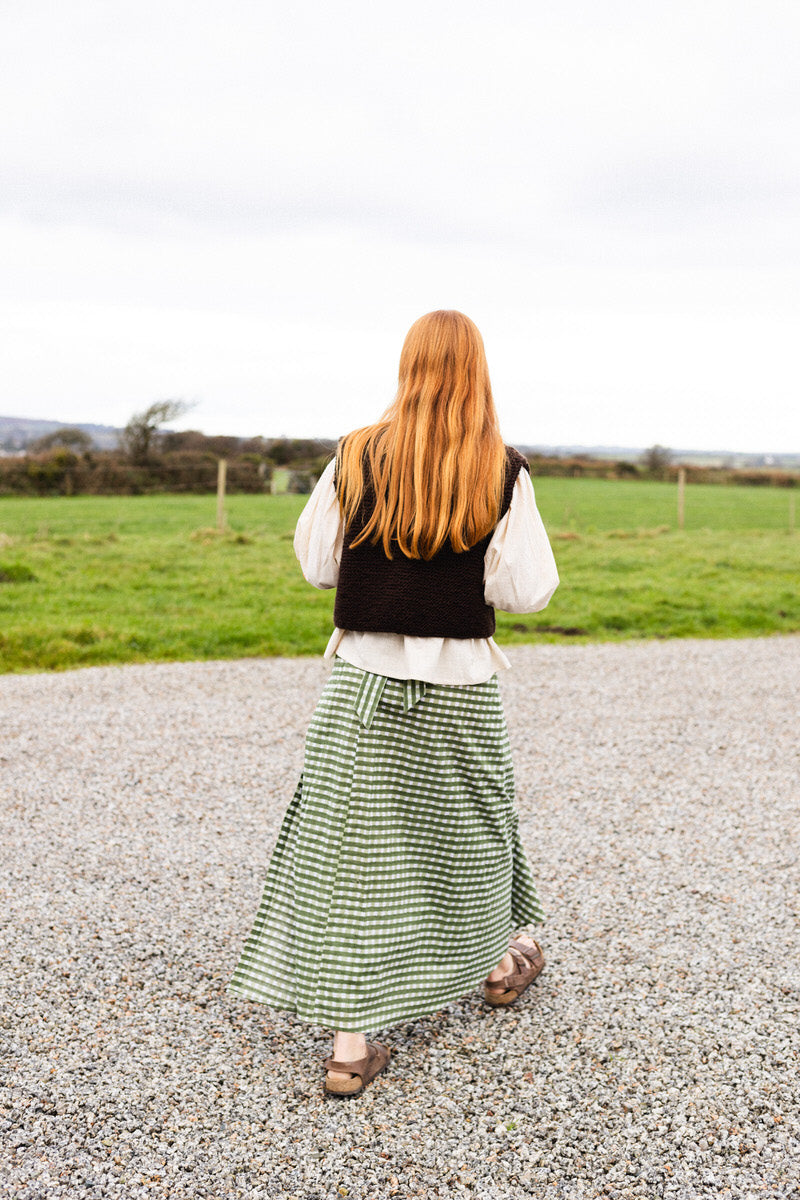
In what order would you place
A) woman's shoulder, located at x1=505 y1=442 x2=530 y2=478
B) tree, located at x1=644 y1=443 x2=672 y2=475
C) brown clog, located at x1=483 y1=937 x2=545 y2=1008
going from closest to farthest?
woman's shoulder, located at x1=505 y1=442 x2=530 y2=478, brown clog, located at x1=483 y1=937 x2=545 y2=1008, tree, located at x1=644 y1=443 x2=672 y2=475

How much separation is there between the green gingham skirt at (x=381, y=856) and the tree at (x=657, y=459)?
48347 millimetres

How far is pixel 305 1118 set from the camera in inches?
104

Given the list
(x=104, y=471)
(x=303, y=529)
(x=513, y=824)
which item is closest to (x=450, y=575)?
(x=303, y=529)

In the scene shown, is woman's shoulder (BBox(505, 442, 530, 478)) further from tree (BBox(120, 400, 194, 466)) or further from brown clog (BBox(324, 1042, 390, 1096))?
tree (BBox(120, 400, 194, 466))

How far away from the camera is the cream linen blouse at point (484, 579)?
8.92 feet

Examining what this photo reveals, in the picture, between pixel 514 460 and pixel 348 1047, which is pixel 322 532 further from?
pixel 348 1047

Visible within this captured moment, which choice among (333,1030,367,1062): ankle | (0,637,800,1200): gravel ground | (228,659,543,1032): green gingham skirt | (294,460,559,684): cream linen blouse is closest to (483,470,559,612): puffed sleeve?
(294,460,559,684): cream linen blouse

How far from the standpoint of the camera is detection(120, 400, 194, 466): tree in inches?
1103

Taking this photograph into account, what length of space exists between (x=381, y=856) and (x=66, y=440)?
92.1ft

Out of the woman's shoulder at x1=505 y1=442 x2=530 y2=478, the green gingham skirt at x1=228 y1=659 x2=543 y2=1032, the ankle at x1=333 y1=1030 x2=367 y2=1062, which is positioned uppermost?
the woman's shoulder at x1=505 y1=442 x2=530 y2=478

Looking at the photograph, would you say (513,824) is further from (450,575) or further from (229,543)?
(229,543)

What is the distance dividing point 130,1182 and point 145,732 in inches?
166

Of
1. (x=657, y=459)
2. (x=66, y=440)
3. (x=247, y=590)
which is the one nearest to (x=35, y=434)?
(x=66, y=440)

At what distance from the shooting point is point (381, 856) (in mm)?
2768
